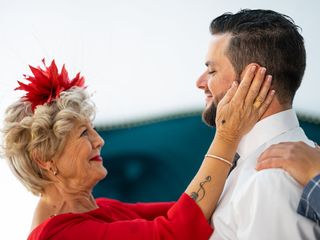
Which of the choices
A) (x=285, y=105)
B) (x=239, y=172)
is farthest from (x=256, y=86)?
(x=239, y=172)

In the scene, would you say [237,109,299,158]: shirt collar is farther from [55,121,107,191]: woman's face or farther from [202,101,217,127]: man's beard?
[55,121,107,191]: woman's face

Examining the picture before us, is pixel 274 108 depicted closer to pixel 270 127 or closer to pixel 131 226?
pixel 270 127

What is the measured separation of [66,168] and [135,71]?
82 cm

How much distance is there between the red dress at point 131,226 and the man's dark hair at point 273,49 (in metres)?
0.37

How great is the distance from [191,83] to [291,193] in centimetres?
128

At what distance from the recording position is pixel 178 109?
241 cm

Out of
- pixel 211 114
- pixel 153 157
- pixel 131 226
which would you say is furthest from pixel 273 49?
pixel 153 157

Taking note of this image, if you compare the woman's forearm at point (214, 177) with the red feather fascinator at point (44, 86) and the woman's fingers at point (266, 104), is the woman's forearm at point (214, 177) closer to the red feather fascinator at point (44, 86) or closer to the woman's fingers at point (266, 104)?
the woman's fingers at point (266, 104)

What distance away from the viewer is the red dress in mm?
1434

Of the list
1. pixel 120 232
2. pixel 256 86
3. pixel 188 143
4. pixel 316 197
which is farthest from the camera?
pixel 188 143

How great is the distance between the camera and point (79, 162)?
69.3 inches

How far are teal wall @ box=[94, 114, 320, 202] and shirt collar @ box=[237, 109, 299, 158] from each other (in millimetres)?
965

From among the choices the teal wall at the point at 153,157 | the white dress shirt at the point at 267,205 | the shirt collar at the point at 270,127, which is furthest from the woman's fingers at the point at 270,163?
the teal wall at the point at 153,157

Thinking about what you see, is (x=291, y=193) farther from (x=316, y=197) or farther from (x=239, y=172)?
(x=239, y=172)
